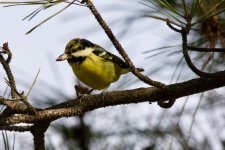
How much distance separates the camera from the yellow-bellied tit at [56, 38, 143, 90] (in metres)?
2.63

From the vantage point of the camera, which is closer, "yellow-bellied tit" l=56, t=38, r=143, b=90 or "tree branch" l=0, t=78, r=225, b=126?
"tree branch" l=0, t=78, r=225, b=126

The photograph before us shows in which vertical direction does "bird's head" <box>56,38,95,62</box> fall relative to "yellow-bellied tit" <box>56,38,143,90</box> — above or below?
above

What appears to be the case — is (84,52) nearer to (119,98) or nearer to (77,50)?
(77,50)

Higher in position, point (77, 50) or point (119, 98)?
point (77, 50)

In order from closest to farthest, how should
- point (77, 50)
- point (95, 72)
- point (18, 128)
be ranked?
1. point (18, 128)
2. point (95, 72)
3. point (77, 50)

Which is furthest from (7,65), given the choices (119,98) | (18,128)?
(119,98)

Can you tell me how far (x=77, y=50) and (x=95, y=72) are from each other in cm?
19

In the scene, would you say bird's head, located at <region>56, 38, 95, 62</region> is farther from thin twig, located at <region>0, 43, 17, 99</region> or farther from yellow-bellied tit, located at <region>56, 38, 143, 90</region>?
thin twig, located at <region>0, 43, 17, 99</region>

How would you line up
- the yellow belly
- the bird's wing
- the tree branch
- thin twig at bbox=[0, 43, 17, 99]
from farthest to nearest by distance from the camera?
the bird's wing → the yellow belly → the tree branch → thin twig at bbox=[0, 43, 17, 99]

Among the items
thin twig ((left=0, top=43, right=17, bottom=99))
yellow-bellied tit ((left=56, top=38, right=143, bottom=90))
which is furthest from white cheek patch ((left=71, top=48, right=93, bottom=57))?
thin twig ((left=0, top=43, right=17, bottom=99))

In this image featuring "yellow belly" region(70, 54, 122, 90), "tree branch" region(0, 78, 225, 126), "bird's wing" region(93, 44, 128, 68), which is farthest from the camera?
"bird's wing" region(93, 44, 128, 68)

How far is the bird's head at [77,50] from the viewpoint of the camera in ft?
8.89

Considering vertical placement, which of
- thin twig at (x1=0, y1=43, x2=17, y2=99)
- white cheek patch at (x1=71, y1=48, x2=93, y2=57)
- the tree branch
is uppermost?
thin twig at (x1=0, y1=43, x2=17, y2=99)

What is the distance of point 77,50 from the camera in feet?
9.05
